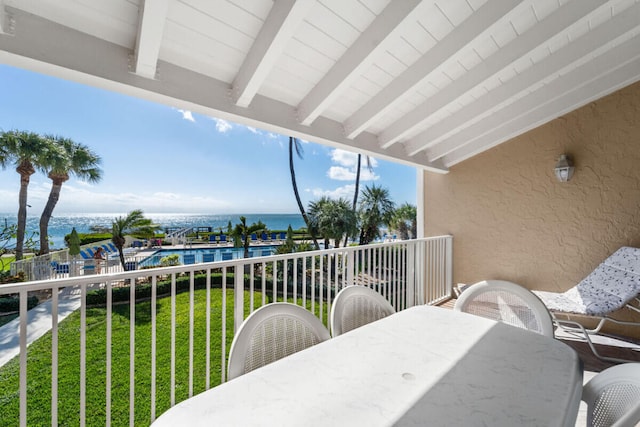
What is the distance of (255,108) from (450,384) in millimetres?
2270

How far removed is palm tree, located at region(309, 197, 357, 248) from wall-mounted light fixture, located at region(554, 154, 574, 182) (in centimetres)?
863

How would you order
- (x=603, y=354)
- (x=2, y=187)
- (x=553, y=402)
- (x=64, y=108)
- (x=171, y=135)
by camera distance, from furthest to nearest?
(x=171, y=135) → (x=64, y=108) → (x=2, y=187) → (x=603, y=354) → (x=553, y=402)

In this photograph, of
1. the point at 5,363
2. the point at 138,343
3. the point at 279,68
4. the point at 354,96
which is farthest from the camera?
the point at 138,343

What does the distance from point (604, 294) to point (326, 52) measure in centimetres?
359

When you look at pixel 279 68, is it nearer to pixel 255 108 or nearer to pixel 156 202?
pixel 255 108

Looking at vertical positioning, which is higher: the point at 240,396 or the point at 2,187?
the point at 2,187

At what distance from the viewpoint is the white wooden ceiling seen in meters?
1.58

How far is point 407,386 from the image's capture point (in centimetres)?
99

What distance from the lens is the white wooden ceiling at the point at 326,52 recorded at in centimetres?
158

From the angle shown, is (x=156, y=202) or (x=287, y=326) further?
(x=156, y=202)

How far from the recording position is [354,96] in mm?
2754

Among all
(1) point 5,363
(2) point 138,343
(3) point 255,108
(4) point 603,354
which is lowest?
(2) point 138,343

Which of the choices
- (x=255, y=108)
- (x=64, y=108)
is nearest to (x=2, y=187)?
(x=64, y=108)

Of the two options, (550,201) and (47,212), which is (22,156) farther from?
(550,201)
